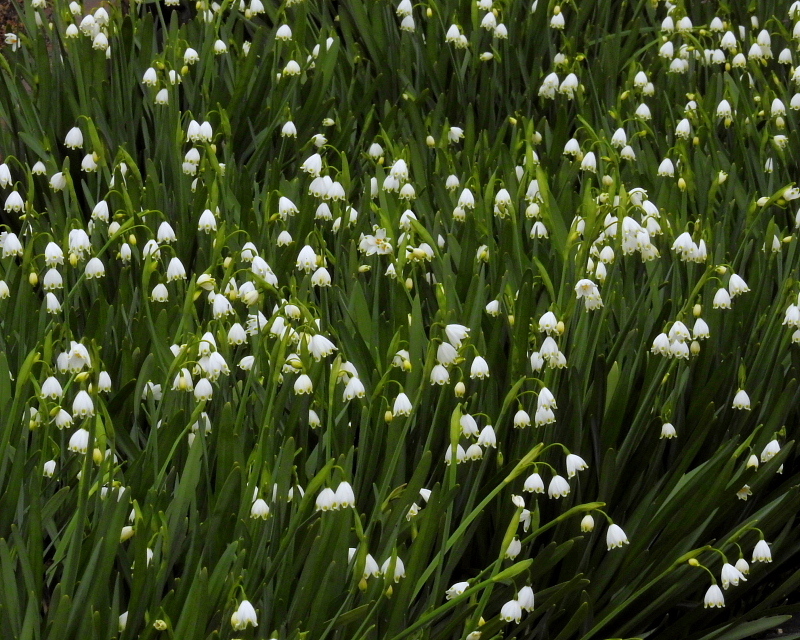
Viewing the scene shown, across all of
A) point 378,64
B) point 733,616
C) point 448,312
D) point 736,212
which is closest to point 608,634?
point 733,616

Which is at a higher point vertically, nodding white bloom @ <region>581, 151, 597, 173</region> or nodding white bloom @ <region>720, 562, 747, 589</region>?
nodding white bloom @ <region>581, 151, 597, 173</region>

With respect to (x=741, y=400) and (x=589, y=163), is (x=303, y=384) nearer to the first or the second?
(x=741, y=400)

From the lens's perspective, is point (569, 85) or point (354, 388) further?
point (569, 85)

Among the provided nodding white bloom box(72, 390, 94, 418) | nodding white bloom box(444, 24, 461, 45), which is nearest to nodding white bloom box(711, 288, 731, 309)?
nodding white bloom box(72, 390, 94, 418)

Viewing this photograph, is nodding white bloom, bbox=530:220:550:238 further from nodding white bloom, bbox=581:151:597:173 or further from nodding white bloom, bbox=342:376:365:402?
nodding white bloom, bbox=342:376:365:402

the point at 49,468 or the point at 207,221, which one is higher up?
the point at 207,221

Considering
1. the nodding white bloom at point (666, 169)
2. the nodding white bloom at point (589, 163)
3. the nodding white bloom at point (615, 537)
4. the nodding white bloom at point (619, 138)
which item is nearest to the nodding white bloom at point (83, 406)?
Answer: the nodding white bloom at point (615, 537)

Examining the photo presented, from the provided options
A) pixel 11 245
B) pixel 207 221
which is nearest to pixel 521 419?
pixel 207 221
